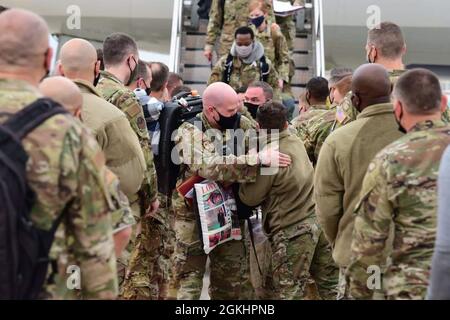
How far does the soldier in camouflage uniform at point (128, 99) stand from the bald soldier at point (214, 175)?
37 centimetres

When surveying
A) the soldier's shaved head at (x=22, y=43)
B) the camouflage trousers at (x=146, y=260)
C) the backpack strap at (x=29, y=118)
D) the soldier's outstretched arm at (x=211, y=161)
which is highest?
the soldier's shaved head at (x=22, y=43)

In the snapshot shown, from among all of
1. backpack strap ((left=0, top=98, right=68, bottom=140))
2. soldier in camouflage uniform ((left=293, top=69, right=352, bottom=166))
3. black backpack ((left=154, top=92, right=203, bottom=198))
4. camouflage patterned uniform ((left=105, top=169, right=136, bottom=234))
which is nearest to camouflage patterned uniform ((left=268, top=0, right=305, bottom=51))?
soldier in camouflage uniform ((left=293, top=69, right=352, bottom=166))

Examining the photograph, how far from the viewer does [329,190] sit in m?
3.82

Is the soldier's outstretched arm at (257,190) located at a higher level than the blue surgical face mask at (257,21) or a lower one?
lower

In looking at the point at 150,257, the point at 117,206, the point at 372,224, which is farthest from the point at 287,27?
the point at 117,206

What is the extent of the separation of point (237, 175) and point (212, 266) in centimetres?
81

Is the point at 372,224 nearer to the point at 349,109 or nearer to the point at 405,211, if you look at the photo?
the point at 405,211

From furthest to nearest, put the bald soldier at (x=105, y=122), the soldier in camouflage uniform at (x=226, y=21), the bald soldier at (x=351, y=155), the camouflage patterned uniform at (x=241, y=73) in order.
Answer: the soldier in camouflage uniform at (x=226, y=21)
the camouflage patterned uniform at (x=241, y=73)
the bald soldier at (x=105, y=122)
the bald soldier at (x=351, y=155)

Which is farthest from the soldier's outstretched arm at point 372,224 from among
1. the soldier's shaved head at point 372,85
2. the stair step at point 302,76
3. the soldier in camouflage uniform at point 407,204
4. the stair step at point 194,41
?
the stair step at point 194,41

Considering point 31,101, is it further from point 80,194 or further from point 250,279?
point 250,279

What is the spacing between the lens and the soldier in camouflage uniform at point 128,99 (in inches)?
→ 177

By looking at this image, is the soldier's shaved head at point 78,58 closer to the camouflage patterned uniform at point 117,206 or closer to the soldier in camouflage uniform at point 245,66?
the camouflage patterned uniform at point 117,206
